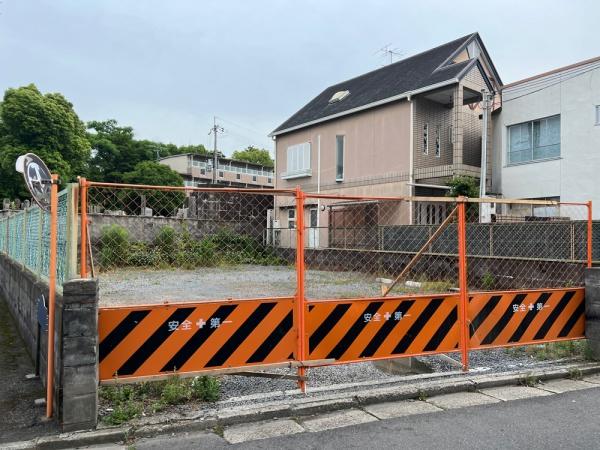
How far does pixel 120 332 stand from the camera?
426cm

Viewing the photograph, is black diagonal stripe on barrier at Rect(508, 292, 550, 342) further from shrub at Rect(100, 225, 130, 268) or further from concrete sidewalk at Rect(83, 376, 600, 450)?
shrub at Rect(100, 225, 130, 268)

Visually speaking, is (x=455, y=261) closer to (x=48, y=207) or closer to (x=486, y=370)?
(x=486, y=370)

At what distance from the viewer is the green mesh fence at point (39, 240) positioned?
13.8ft

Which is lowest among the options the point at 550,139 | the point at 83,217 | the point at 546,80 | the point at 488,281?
the point at 488,281

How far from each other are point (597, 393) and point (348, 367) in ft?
8.60

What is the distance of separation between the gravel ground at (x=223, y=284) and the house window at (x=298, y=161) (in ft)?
26.3

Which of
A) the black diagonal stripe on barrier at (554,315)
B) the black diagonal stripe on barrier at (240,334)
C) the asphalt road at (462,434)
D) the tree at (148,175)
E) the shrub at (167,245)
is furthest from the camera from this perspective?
the tree at (148,175)

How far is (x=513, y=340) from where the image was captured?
5605 millimetres

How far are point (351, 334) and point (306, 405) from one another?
94 centimetres

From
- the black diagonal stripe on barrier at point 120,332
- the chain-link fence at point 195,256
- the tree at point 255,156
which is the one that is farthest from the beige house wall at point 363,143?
the tree at point 255,156

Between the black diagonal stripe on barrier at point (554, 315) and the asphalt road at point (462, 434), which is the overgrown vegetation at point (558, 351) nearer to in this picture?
the black diagonal stripe on barrier at point (554, 315)

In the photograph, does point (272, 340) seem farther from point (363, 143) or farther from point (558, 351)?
point (363, 143)

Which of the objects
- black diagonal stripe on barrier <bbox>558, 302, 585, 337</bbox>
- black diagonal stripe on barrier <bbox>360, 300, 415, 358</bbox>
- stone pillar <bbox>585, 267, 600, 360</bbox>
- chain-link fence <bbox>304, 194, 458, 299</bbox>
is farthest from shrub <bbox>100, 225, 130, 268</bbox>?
stone pillar <bbox>585, 267, 600, 360</bbox>

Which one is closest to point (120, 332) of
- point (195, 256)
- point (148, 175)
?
point (195, 256)
